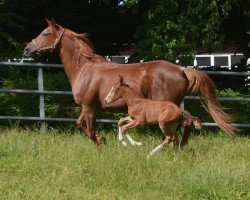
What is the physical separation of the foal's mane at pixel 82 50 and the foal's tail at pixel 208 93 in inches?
68.6

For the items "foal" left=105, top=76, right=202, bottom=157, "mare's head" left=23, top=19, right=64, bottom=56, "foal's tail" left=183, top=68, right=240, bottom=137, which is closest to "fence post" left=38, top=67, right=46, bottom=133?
"mare's head" left=23, top=19, right=64, bottom=56

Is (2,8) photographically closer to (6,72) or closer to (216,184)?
(6,72)

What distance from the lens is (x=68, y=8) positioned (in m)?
19.4

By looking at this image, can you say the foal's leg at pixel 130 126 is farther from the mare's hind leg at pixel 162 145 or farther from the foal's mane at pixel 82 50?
the foal's mane at pixel 82 50

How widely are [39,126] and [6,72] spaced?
233 cm

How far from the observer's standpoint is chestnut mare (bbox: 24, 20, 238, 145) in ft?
32.7

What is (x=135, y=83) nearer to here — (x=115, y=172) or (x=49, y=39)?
(x=49, y=39)

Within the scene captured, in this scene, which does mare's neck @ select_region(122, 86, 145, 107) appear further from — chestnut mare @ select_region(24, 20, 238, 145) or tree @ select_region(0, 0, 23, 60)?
tree @ select_region(0, 0, 23, 60)

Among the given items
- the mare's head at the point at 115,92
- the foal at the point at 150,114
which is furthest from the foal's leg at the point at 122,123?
the mare's head at the point at 115,92

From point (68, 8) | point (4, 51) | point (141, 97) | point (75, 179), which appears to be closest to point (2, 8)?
point (4, 51)

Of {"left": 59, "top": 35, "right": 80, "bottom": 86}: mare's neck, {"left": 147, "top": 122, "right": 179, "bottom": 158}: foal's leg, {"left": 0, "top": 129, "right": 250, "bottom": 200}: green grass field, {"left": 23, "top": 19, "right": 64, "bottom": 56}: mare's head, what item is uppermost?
{"left": 23, "top": 19, "right": 64, "bottom": 56}: mare's head

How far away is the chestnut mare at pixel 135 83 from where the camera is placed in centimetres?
998

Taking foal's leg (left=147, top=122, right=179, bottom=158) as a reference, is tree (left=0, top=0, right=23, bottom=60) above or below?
above

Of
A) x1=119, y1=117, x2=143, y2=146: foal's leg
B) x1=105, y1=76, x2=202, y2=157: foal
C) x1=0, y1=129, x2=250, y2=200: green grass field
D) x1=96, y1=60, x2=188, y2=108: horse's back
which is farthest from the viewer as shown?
x1=96, y1=60, x2=188, y2=108: horse's back
